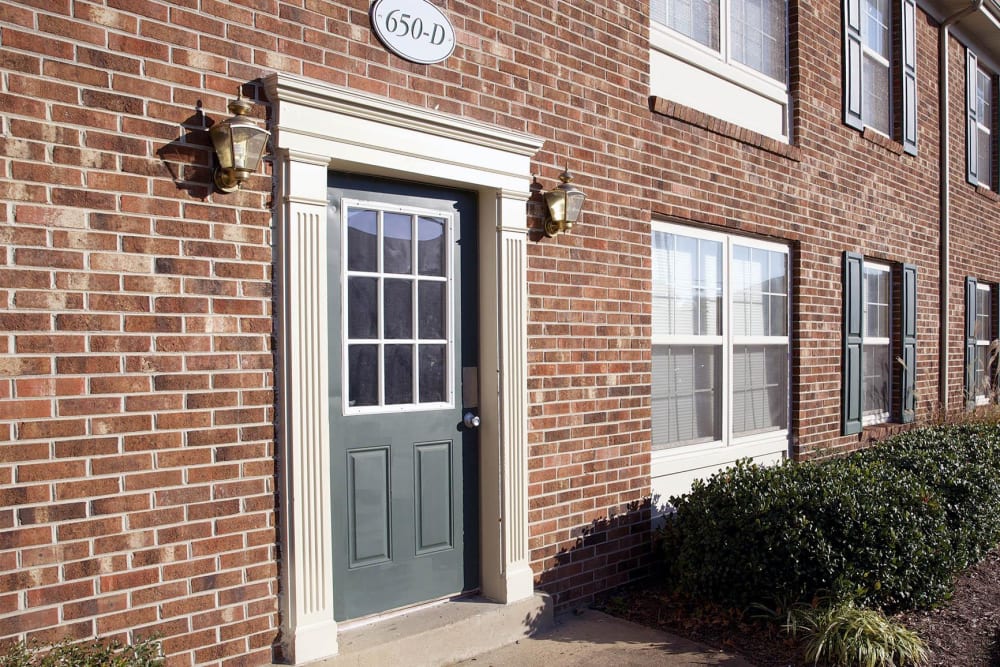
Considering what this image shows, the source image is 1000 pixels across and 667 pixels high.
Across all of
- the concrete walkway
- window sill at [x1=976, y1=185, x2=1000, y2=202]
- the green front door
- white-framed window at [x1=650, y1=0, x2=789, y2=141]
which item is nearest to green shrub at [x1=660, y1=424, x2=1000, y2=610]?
the concrete walkway

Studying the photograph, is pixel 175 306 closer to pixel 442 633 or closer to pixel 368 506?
pixel 368 506

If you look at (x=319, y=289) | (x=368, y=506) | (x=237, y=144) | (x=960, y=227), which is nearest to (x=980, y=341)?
(x=960, y=227)

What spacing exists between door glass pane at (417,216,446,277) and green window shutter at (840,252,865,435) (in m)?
4.63

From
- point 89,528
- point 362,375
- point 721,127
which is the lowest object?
point 89,528

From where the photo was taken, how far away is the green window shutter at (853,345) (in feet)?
23.0

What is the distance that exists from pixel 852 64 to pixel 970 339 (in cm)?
448

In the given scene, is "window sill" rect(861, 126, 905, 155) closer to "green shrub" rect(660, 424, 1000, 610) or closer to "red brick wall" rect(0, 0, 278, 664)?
"green shrub" rect(660, 424, 1000, 610)

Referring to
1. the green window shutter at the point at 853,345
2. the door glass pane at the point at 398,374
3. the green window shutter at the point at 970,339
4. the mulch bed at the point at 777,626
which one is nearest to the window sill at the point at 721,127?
the green window shutter at the point at 853,345

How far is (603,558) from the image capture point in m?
4.74

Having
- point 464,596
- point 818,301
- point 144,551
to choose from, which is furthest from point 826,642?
point 818,301

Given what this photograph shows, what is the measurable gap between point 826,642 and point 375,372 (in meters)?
2.66

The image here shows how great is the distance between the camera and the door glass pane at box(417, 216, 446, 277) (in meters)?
3.95

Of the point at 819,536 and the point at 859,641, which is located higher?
the point at 819,536

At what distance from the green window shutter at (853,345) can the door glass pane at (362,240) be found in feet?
16.6
